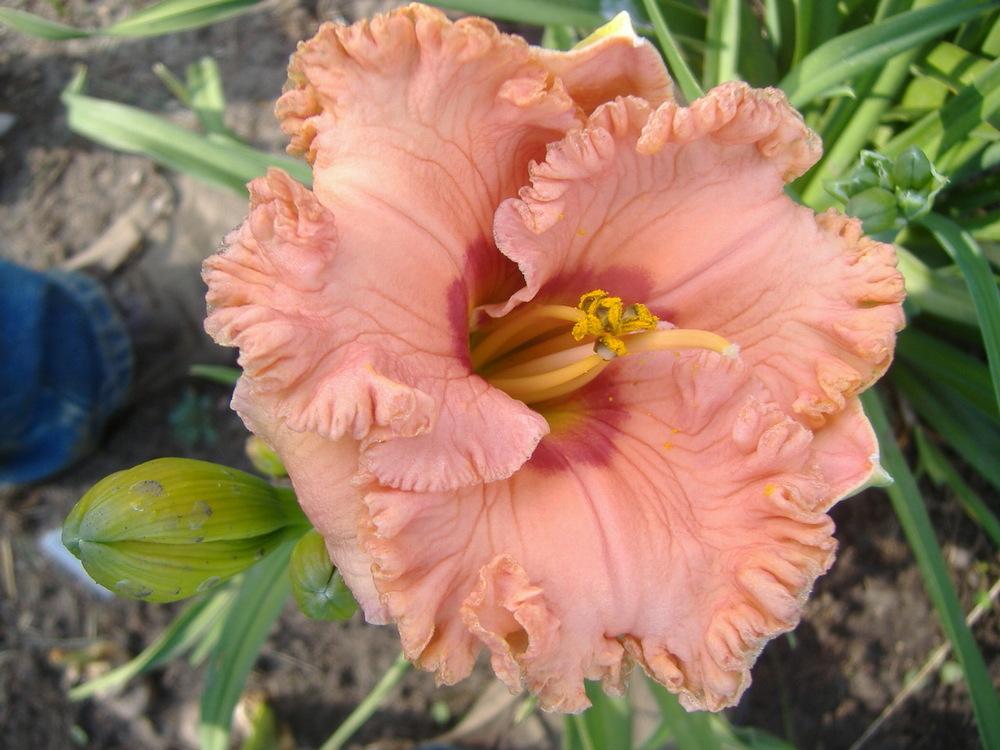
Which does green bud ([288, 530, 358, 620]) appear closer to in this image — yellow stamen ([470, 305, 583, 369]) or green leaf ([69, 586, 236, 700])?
yellow stamen ([470, 305, 583, 369])

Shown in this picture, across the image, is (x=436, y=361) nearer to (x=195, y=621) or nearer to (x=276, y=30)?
(x=195, y=621)

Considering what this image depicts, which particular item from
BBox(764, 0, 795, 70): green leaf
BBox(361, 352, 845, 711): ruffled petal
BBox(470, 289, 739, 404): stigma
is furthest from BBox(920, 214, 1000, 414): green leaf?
BBox(764, 0, 795, 70): green leaf

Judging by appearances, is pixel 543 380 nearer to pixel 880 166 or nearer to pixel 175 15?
pixel 880 166

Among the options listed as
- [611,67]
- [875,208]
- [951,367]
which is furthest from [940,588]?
[611,67]

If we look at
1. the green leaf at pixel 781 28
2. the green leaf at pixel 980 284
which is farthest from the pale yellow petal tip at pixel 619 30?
the green leaf at pixel 781 28

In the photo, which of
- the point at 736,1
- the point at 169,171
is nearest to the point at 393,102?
the point at 736,1

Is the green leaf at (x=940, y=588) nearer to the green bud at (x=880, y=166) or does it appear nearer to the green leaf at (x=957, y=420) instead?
the green leaf at (x=957, y=420)

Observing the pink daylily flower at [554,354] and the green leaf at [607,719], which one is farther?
the green leaf at [607,719]
